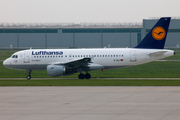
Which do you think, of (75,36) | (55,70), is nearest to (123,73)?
(55,70)

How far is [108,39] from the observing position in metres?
105

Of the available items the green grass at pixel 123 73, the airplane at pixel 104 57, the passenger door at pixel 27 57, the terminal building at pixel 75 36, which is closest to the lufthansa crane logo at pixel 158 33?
the airplane at pixel 104 57

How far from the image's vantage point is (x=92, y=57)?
3341 centimetres

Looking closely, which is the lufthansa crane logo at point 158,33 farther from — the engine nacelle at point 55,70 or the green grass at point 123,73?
the engine nacelle at point 55,70

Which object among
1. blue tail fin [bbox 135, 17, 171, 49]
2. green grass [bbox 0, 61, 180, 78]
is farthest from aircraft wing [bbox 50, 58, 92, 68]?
blue tail fin [bbox 135, 17, 171, 49]

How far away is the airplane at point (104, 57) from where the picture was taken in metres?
32.4

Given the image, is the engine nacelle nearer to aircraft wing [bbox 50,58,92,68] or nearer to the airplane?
the airplane

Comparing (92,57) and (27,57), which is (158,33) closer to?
(92,57)

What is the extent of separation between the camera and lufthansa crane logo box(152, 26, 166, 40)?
32.9 meters

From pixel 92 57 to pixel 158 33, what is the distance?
24.4ft
